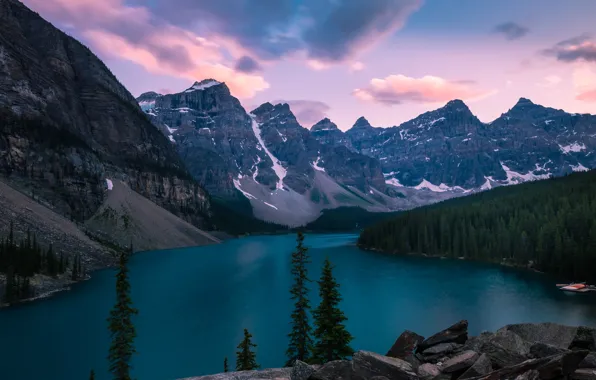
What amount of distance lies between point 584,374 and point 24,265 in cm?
10335

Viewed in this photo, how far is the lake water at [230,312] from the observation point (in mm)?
49531

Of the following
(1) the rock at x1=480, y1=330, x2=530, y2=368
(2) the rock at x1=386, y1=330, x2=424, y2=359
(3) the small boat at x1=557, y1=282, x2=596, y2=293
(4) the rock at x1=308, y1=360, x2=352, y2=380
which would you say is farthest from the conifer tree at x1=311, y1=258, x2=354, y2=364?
(3) the small boat at x1=557, y1=282, x2=596, y2=293

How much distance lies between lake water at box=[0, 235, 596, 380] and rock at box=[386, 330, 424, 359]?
3119 centimetres

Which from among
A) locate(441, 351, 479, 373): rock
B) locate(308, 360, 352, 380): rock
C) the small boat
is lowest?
the small boat

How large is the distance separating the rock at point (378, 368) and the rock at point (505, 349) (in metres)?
2.71

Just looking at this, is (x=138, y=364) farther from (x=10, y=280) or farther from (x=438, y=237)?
(x=438, y=237)

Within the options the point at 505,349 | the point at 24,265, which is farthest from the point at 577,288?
the point at 24,265

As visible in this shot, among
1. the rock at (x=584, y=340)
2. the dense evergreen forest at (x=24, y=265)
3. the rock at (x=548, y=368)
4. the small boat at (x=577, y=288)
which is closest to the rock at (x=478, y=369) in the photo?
the rock at (x=548, y=368)

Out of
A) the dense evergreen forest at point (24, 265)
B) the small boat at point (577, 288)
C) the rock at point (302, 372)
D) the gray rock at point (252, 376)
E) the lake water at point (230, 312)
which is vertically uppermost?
the rock at point (302, 372)

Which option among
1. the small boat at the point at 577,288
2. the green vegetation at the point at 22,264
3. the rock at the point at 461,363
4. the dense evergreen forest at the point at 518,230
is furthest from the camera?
the dense evergreen forest at the point at 518,230

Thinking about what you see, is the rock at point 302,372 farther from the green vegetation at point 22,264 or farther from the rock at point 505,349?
the green vegetation at point 22,264

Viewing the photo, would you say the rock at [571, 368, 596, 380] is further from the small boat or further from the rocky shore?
the small boat

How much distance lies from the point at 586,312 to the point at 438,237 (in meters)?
96.9

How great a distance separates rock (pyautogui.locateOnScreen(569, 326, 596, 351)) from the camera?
48.3ft
